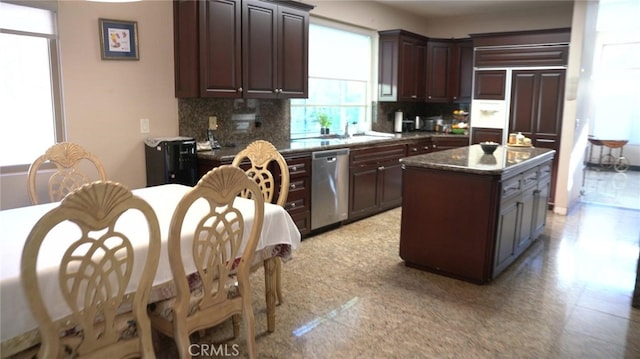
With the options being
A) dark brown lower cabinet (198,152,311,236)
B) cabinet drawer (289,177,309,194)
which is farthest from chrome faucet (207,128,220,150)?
cabinet drawer (289,177,309,194)

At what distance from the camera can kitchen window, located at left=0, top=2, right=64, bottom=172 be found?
2.96 metres

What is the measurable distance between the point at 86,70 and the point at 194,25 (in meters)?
0.91

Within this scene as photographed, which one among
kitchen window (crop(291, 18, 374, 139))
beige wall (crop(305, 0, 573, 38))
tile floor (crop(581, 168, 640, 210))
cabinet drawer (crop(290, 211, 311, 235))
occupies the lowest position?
tile floor (crop(581, 168, 640, 210))

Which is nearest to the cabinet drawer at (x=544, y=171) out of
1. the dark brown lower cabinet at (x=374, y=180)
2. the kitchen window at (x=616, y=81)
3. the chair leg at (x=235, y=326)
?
the dark brown lower cabinet at (x=374, y=180)

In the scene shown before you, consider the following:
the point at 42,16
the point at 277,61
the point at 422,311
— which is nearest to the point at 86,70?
the point at 42,16

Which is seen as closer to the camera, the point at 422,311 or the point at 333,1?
the point at 422,311

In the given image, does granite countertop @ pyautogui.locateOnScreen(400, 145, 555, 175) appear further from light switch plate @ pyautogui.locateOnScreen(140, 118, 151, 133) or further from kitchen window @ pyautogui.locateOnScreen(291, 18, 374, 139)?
light switch plate @ pyautogui.locateOnScreen(140, 118, 151, 133)

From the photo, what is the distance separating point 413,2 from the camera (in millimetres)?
6391

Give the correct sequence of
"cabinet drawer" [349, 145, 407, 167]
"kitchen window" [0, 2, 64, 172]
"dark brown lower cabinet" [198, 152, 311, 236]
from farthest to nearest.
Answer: "cabinet drawer" [349, 145, 407, 167] < "dark brown lower cabinet" [198, 152, 311, 236] < "kitchen window" [0, 2, 64, 172]

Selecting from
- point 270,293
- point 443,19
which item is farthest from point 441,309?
point 443,19

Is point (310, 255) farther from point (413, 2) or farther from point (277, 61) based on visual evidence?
point (413, 2)

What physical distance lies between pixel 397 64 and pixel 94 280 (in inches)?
216

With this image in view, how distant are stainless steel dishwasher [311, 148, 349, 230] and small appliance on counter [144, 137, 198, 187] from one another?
1236 millimetres

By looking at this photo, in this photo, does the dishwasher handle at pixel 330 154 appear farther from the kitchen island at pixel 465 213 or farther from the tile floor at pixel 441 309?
the kitchen island at pixel 465 213
